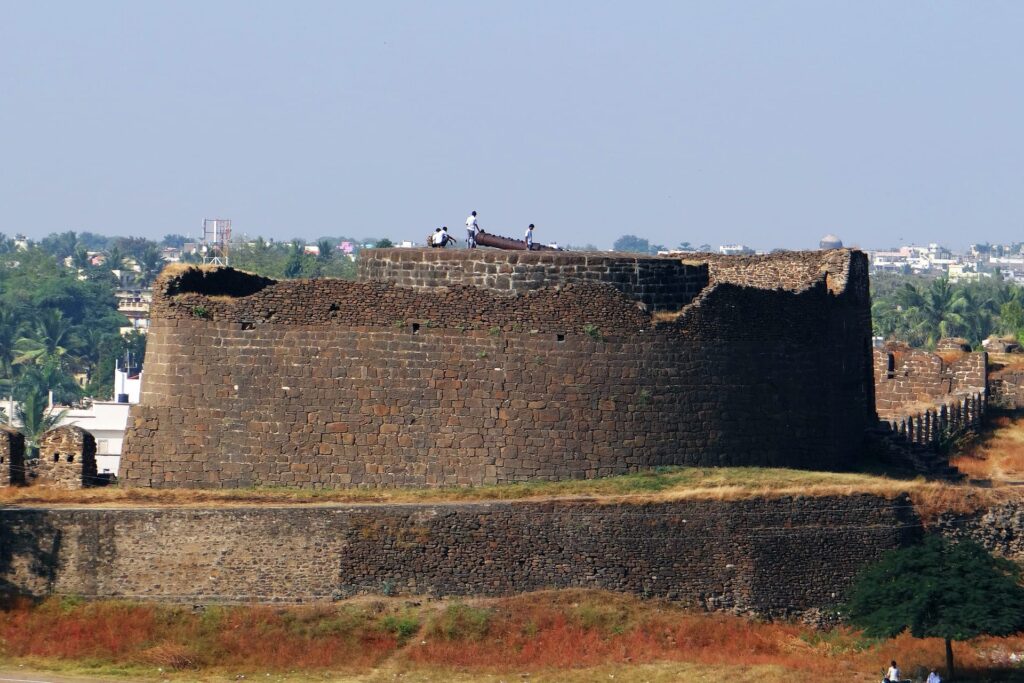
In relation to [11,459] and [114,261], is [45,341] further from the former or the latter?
[11,459]

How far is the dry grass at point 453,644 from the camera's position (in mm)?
32531

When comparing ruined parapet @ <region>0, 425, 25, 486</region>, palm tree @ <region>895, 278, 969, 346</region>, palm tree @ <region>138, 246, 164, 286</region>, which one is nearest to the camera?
ruined parapet @ <region>0, 425, 25, 486</region>

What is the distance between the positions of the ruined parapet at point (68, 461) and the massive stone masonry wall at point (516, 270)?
18.1ft

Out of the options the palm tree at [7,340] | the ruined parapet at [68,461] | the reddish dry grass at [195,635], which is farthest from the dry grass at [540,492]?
the palm tree at [7,340]

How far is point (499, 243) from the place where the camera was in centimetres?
4088

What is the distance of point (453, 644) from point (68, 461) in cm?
803

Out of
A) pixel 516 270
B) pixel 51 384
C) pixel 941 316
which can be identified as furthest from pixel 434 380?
pixel 941 316

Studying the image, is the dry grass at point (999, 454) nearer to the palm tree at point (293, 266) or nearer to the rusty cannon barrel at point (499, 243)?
the rusty cannon barrel at point (499, 243)

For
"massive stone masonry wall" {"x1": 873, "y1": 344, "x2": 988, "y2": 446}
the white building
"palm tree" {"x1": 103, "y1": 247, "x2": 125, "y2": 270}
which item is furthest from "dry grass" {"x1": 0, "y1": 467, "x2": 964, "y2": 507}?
"palm tree" {"x1": 103, "y1": 247, "x2": 125, "y2": 270}

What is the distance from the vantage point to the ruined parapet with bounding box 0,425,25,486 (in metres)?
37.1

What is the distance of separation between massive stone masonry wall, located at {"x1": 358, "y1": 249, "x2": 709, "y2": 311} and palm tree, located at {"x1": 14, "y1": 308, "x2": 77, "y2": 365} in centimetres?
8474

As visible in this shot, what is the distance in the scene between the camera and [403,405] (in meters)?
36.6

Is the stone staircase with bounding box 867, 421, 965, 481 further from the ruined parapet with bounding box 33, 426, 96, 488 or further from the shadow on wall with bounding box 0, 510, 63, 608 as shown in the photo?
the shadow on wall with bounding box 0, 510, 63, 608

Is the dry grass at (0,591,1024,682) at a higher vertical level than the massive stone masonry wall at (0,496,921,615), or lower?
lower
